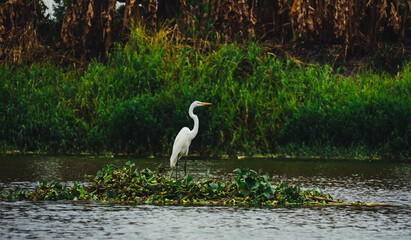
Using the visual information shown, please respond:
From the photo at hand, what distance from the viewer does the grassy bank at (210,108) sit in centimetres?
1645

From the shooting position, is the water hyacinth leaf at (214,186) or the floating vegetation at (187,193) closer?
the floating vegetation at (187,193)

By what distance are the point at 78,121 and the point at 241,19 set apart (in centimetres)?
633

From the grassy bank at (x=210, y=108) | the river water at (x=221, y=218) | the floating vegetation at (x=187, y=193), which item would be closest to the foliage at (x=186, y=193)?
the floating vegetation at (x=187, y=193)

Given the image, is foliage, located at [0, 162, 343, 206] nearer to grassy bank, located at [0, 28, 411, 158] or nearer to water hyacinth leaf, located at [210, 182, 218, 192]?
water hyacinth leaf, located at [210, 182, 218, 192]

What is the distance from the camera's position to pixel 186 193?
371 inches

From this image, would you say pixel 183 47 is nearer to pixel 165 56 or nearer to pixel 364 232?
pixel 165 56

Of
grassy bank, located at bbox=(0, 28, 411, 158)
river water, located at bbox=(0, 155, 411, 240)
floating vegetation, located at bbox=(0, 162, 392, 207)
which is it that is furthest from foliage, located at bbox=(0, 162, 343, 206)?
grassy bank, located at bbox=(0, 28, 411, 158)

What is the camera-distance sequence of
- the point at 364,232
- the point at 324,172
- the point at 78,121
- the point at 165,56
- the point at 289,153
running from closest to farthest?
1. the point at 364,232
2. the point at 324,172
3. the point at 289,153
4. the point at 78,121
5. the point at 165,56

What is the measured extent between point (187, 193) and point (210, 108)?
7.90m

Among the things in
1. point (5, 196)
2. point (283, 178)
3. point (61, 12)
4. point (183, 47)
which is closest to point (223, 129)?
point (183, 47)

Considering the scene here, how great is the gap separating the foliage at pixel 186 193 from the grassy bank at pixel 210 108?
Result: 6933 mm

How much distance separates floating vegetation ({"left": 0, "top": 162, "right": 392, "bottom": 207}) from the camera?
9188 mm

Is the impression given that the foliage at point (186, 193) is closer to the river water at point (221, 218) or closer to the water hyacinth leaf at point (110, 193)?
the water hyacinth leaf at point (110, 193)

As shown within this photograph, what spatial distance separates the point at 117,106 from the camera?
16875 millimetres
